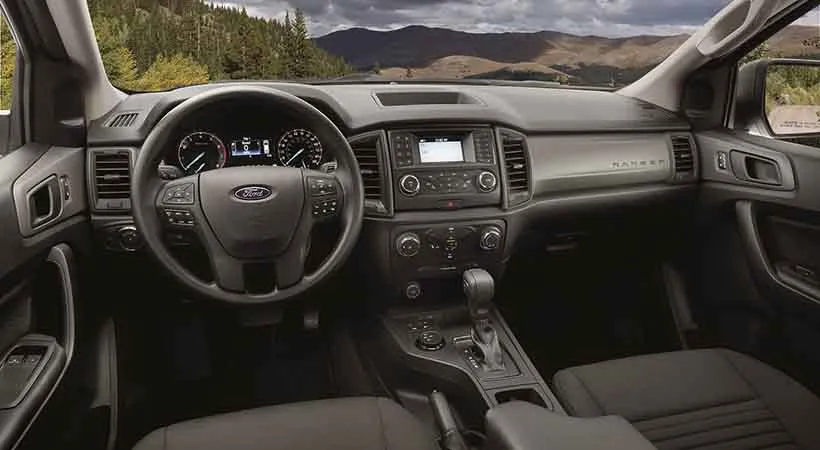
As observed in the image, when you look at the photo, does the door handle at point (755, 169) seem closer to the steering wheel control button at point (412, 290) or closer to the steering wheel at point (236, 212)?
the steering wheel control button at point (412, 290)

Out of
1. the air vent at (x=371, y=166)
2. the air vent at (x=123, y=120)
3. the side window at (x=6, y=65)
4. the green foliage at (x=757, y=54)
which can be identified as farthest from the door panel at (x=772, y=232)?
the side window at (x=6, y=65)

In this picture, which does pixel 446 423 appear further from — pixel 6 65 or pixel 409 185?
pixel 6 65

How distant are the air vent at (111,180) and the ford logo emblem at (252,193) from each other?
44 centimetres

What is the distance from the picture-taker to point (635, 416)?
74.0 inches

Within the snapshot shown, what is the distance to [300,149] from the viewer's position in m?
2.06

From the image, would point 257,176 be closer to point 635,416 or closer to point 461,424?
point 461,424

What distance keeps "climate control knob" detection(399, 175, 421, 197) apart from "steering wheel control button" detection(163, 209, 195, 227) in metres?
0.67

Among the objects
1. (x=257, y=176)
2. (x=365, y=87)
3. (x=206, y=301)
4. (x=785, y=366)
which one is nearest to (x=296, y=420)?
(x=206, y=301)

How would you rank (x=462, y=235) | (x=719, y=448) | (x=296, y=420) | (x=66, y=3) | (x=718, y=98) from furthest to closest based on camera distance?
(x=718, y=98) < (x=462, y=235) < (x=66, y=3) < (x=719, y=448) < (x=296, y=420)

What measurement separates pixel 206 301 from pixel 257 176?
1.11 ft

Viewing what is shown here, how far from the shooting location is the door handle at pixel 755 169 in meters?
2.39

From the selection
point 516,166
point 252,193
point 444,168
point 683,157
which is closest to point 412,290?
point 444,168

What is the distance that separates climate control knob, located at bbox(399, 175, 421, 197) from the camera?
2.24m

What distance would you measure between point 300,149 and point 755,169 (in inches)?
59.2
